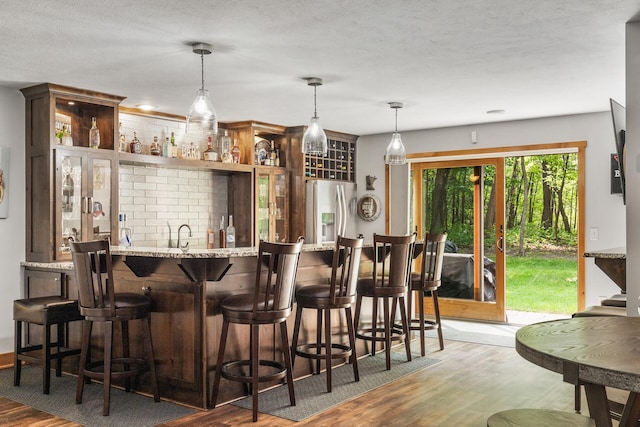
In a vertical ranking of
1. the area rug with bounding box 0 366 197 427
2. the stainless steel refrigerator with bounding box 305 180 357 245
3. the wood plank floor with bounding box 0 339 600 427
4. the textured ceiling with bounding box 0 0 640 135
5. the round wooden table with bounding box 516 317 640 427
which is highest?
the textured ceiling with bounding box 0 0 640 135

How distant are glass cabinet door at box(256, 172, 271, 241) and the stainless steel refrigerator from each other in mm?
519

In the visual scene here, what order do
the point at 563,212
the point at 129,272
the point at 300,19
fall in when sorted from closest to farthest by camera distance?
the point at 300,19 < the point at 129,272 < the point at 563,212

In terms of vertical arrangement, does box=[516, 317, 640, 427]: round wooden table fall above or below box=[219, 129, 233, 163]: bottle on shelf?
below

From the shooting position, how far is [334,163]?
26.1ft

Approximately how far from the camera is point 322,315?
4.86 m

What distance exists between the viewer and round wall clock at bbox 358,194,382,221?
7953 millimetres

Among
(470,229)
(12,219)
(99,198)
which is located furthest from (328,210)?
(12,219)

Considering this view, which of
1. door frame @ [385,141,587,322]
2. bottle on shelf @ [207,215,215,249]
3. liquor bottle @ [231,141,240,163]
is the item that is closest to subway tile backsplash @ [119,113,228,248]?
bottle on shelf @ [207,215,215,249]

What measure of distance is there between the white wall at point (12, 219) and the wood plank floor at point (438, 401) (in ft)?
4.13

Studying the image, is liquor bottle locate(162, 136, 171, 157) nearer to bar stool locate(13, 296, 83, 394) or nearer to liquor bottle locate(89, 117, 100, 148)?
liquor bottle locate(89, 117, 100, 148)

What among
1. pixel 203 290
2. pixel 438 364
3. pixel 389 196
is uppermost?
pixel 389 196

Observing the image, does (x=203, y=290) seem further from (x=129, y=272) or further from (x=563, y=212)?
(x=563, y=212)

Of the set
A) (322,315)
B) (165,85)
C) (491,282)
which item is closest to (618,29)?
(322,315)

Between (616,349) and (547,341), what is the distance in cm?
22
